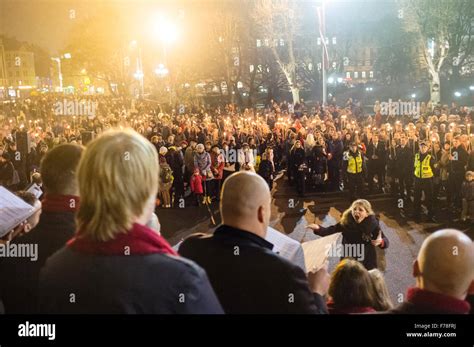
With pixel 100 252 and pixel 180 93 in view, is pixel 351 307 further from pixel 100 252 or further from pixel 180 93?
pixel 180 93

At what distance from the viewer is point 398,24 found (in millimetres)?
27688

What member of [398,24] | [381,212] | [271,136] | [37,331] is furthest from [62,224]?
[398,24]

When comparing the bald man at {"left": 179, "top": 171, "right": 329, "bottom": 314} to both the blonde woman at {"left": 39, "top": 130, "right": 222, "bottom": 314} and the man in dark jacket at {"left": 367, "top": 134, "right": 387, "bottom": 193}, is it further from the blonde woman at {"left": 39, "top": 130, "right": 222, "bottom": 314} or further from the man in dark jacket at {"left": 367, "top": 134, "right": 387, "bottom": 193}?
the man in dark jacket at {"left": 367, "top": 134, "right": 387, "bottom": 193}

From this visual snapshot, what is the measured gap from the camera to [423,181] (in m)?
8.55

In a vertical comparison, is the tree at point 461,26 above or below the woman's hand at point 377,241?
above

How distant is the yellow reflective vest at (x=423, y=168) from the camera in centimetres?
845

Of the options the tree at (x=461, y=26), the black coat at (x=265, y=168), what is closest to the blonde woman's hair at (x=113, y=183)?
the black coat at (x=265, y=168)

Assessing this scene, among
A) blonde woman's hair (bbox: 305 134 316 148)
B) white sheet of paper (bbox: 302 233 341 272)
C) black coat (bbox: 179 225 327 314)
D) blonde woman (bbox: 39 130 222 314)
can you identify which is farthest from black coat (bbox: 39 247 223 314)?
blonde woman's hair (bbox: 305 134 316 148)

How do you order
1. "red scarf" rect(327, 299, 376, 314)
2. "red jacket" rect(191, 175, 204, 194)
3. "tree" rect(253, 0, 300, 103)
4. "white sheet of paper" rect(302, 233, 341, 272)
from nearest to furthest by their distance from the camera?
"white sheet of paper" rect(302, 233, 341, 272)
"red scarf" rect(327, 299, 376, 314)
"red jacket" rect(191, 175, 204, 194)
"tree" rect(253, 0, 300, 103)

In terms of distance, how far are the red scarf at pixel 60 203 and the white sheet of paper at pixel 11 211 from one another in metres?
1.02

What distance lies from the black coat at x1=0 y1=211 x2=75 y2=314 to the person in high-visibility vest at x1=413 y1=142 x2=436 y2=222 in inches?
295

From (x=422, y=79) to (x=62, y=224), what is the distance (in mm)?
30637

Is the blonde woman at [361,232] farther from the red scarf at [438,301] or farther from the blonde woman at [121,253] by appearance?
the blonde woman at [121,253]

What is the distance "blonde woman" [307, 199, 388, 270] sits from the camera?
202 inches
